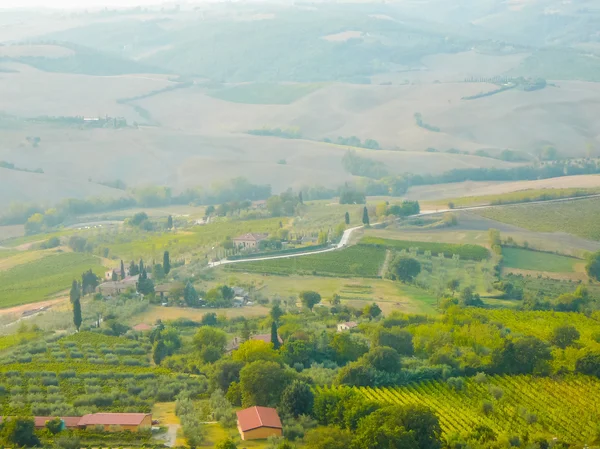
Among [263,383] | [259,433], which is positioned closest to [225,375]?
[263,383]

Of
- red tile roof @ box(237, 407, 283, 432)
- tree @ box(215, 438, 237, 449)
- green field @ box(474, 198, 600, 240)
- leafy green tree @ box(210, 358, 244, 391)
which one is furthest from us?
green field @ box(474, 198, 600, 240)

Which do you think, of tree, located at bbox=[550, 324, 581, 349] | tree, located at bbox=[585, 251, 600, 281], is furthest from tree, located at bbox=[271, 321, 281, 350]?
tree, located at bbox=[585, 251, 600, 281]

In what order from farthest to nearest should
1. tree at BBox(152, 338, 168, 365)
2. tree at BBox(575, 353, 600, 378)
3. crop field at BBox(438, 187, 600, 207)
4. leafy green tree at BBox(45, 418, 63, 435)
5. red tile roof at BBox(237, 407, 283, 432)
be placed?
1. crop field at BBox(438, 187, 600, 207)
2. tree at BBox(152, 338, 168, 365)
3. tree at BBox(575, 353, 600, 378)
4. red tile roof at BBox(237, 407, 283, 432)
5. leafy green tree at BBox(45, 418, 63, 435)

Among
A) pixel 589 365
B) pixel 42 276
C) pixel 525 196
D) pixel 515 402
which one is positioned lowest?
pixel 42 276

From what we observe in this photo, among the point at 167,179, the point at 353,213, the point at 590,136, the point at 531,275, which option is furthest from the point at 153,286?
the point at 590,136

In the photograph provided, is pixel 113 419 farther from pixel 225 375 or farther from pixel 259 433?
→ pixel 225 375

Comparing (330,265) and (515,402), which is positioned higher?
(330,265)

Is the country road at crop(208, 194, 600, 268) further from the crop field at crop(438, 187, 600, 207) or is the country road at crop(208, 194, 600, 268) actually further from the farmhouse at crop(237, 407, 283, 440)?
the farmhouse at crop(237, 407, 283, 440)
